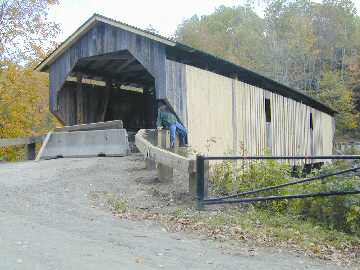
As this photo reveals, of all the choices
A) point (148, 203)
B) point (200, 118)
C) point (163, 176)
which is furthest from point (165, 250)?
point (200, 118)

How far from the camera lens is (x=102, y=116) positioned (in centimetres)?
1762

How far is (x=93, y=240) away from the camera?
489 cm

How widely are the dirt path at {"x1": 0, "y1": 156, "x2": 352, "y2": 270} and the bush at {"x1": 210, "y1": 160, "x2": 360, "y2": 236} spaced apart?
990 mm

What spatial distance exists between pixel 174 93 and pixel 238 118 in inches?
148

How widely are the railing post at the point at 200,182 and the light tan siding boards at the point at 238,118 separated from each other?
3.35 m

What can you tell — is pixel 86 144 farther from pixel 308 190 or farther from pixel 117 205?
pixel 308 190

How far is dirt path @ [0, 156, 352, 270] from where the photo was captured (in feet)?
13.7

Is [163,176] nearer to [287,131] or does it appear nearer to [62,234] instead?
[62,234]

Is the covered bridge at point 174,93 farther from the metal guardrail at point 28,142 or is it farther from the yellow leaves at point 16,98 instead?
the yellow leaves at point 16,98

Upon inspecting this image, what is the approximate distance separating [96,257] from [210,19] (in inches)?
2388

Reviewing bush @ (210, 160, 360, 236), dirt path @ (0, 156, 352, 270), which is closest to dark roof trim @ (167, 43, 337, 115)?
bush @ (210, 160, 360, 236)

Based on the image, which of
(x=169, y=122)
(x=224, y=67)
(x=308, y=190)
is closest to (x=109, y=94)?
(x=224, y=67)

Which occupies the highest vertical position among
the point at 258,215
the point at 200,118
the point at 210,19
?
the point at 210,19

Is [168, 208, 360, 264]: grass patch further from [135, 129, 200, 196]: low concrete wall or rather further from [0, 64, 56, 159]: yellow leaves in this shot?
[0, 64, 56, 159]: yellow leaves
